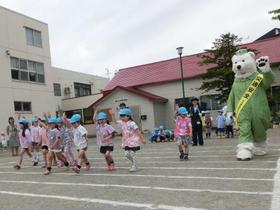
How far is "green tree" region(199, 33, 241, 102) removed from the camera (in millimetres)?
25453

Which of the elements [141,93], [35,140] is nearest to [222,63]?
[141,93]

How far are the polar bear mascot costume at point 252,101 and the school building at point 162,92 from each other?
17.9 m

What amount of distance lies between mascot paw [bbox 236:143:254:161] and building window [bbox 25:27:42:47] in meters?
23.4

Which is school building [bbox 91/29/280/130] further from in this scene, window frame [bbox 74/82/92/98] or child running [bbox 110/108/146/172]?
child running [bbox 110/108/146/172]

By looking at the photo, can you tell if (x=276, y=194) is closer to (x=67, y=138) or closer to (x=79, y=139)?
(x=79, y=139)

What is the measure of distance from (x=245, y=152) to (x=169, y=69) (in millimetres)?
23189

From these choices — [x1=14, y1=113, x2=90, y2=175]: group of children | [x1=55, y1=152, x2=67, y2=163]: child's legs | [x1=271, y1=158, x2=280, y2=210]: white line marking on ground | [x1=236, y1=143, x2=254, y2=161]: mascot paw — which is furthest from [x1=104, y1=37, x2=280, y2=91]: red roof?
[x1=271, y1=158, x2=280, y2=210]: white line marking on ground

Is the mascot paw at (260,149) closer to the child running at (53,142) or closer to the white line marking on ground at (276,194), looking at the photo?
the white line marking on ground at (276,194)

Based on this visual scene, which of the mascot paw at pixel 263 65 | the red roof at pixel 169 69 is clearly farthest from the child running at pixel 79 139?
the red roof at pixel 169 69

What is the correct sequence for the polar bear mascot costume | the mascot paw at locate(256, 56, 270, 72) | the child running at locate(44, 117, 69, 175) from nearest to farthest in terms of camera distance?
the polar bear mascot costume < the mascot paw at locate(256, 56, 270, 72) < the child running at locate(44, 117, 69, 175)

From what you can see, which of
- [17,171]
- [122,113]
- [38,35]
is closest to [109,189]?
[122,113]

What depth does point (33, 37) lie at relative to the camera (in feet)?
103

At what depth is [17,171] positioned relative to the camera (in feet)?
41.9

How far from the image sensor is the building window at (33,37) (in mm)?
30773
